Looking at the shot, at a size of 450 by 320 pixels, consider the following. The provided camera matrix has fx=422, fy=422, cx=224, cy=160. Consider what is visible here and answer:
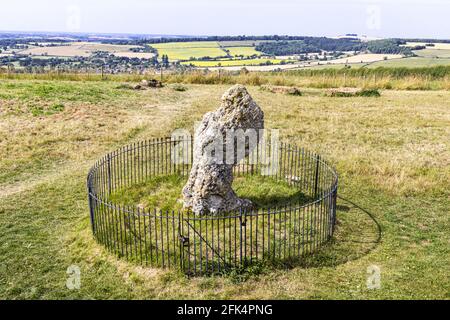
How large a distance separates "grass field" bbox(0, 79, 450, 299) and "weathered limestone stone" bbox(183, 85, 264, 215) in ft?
8.31

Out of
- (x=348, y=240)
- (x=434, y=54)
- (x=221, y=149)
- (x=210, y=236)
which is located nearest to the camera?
(x=210, y=236)

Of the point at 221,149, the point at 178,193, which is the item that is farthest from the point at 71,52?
the point at 221,149

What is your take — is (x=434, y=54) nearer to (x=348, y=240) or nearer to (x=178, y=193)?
(x=178, y=193)

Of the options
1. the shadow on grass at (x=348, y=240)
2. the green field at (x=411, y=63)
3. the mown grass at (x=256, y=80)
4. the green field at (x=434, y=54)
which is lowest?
the shadow on grass at (x=348, y=240)

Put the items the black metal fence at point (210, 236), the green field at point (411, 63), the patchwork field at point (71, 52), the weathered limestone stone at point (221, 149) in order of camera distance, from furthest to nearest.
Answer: the patchwork field at point (71, 52)
the green field at point (411, 63)
the weathered limestone stone at point (221, 149)
the black metal fence at point (210, 236)

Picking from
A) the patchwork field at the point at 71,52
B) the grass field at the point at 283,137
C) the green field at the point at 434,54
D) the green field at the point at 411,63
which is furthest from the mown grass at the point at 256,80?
the patchwork field at the point at 71,52

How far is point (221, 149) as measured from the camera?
10.0m

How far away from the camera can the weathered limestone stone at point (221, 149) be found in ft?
32.9

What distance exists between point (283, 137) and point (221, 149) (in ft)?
28.0

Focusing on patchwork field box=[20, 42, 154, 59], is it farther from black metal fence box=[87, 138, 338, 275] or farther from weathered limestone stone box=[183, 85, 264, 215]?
black metal fence box=[87, 138, 338, 275]

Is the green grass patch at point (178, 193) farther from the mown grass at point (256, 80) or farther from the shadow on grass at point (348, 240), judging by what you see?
the mown grass at point (256, 80)

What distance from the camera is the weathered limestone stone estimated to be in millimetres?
10039

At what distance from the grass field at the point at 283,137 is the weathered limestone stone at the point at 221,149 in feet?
8.31

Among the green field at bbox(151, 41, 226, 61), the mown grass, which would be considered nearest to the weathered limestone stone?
the mown grass
